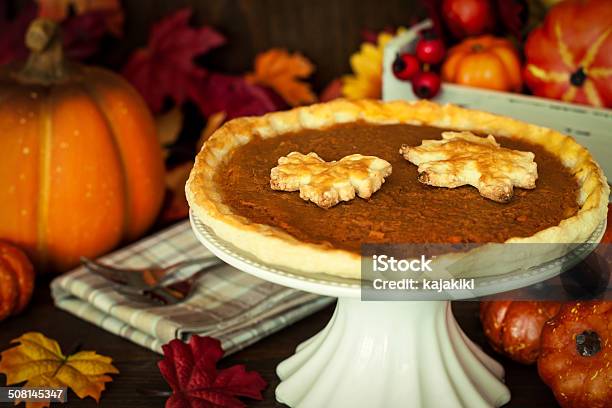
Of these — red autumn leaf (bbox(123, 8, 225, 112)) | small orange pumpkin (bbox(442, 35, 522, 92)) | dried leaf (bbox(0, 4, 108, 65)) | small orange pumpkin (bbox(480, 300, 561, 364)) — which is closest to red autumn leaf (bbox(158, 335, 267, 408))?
small orange pumpkin (bbox(480, 300, 561, 364))

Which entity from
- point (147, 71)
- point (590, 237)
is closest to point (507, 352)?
point (590, 237)

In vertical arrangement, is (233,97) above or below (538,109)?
below

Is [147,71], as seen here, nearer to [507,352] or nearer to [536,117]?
[536,117]

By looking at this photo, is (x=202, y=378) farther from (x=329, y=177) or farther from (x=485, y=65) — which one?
(x=485, y=65)

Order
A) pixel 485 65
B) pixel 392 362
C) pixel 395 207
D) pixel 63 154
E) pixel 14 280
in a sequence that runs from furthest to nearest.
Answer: pixel 485 65 < pixel 63 154 < pixel 14 280 < pixel 392 362 < pixel 395 207

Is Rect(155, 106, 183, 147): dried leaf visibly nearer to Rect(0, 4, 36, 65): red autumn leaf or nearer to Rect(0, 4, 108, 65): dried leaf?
Rect(0, 4, 108, 65): dried leaf

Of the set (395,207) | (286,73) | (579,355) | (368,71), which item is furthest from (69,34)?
(579,355)

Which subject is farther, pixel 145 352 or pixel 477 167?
pixel 145 352
